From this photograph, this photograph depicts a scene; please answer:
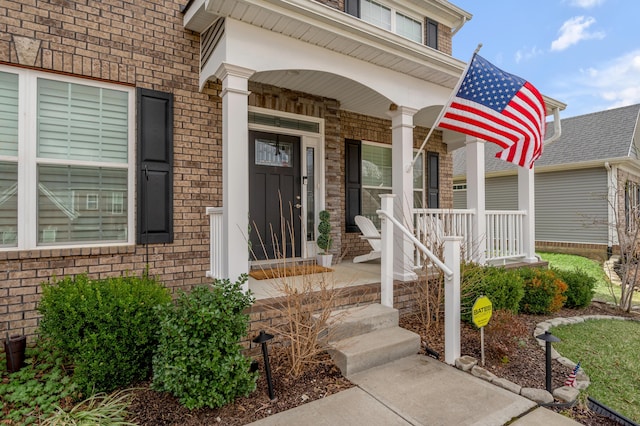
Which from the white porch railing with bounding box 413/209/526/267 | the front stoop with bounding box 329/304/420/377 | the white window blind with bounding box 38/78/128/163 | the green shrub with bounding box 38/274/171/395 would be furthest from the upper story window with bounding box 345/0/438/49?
the green shrub with bounding box 38/274/171/395

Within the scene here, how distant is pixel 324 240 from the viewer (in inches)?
216

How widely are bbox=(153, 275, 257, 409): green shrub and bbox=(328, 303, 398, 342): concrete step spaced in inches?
37.0

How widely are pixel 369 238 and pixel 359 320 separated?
7.64 feet

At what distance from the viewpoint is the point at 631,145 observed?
11.1 m

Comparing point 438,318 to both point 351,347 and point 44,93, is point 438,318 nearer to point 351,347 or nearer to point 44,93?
point 351,347

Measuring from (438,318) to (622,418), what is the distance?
1682 mm

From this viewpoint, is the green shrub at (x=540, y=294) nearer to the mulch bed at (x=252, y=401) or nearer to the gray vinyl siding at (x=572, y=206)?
the mulch bed at (x=252, y=401)

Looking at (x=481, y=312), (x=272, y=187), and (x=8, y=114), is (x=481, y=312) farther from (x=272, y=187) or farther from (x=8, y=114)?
(x=8, y=114)

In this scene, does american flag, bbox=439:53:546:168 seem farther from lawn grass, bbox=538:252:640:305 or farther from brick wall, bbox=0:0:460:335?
lawn grass, bbox=538:252:640:305

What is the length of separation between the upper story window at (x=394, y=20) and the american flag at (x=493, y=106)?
117 inches

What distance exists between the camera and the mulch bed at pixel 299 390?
2.40 meters

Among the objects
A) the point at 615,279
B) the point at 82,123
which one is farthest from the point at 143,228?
the point at 615,279

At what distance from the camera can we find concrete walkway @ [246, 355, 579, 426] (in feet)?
7.73

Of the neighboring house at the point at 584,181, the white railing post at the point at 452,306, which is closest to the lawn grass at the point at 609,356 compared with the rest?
the white railing post at the point at 452,306
